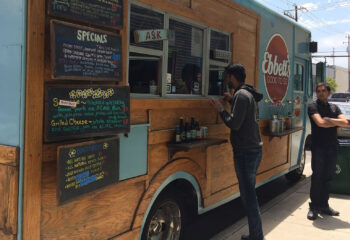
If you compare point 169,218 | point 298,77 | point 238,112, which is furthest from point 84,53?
point 298,77

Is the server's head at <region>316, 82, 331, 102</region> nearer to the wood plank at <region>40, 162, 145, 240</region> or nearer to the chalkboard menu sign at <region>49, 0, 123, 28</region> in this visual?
the wood plank at <region>40, 162, 145, 240</region>

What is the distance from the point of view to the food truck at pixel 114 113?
2.16m

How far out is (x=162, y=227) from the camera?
362 centimetres

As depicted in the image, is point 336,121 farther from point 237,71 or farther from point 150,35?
point 150,35

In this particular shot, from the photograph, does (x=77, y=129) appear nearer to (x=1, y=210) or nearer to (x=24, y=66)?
(x=24, y=66)

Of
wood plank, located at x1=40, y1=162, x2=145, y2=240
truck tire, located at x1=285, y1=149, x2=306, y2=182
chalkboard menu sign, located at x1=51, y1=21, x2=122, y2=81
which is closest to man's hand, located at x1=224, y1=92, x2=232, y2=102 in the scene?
wood plank, located at x1=40, y1=162, x2=145, y2=240

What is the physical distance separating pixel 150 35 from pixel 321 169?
334cm

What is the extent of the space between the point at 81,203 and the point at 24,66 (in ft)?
3.32

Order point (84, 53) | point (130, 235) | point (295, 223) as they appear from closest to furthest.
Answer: point (84, 53) → point (130, 235) → point (295, 223)

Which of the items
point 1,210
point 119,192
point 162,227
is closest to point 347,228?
point 162,227

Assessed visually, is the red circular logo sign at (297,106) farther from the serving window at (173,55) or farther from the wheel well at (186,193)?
the wheel well at (186,193)

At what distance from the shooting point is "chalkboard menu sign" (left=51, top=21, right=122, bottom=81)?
87.4 inches

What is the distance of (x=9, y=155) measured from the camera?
7.09 ft

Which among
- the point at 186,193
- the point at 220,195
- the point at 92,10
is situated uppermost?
the point at 92,10
